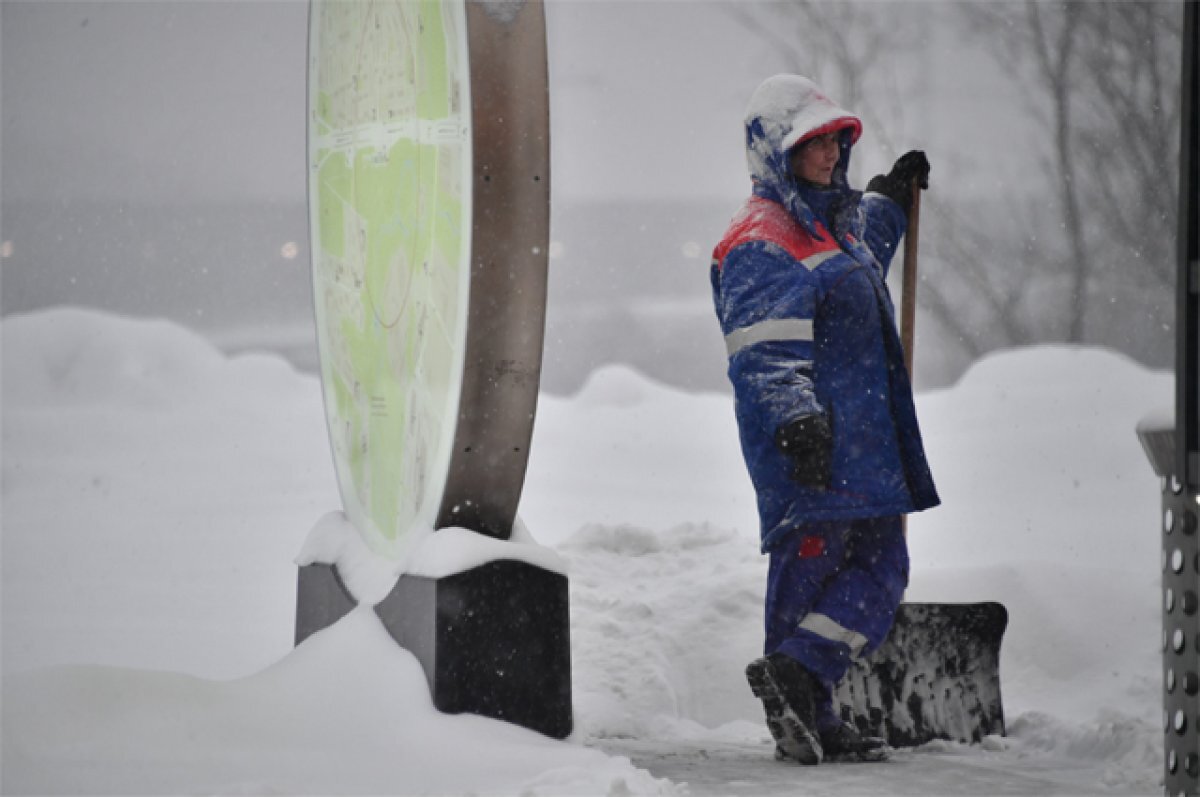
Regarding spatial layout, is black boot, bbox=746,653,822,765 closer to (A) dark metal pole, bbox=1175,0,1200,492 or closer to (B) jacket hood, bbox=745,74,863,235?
(B) jacket hood, bbox=745,74,863,235

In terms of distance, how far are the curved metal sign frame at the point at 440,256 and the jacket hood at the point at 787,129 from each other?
1.85ft

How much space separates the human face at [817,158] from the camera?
3.48m

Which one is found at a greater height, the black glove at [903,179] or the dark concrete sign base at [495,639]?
the black glove at [903,179]

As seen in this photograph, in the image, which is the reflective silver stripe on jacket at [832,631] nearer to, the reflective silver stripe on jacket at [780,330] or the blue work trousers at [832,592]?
the blue work trousers at [832,592]

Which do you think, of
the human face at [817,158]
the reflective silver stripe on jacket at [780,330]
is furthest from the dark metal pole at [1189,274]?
the human face at [817,158]

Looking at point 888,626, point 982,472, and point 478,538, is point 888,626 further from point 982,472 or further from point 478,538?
point 982,472

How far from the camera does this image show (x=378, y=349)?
3.79m

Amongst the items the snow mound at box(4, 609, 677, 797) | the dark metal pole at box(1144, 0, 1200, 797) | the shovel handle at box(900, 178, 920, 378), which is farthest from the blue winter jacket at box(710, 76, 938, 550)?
the dark metal pole at box(1144, 0, 1200, 797)

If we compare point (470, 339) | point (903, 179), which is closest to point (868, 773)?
point (470, 339)

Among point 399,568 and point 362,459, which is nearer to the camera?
point 399,568

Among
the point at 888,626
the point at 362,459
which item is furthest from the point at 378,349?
the point at 888,626

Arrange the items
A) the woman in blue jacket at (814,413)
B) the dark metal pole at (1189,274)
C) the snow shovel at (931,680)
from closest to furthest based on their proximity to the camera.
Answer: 1. the dark metal pole at (1189,274)
2. the woman in blue jacket at (814,413)
3. the snow shovel at (931,680)

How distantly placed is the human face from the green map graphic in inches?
32.4

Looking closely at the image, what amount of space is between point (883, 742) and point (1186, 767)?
3.90 ft
